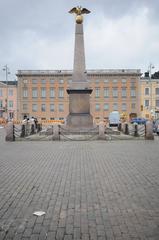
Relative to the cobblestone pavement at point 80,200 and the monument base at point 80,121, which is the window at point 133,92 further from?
the cobblestone pavement at point 80,200

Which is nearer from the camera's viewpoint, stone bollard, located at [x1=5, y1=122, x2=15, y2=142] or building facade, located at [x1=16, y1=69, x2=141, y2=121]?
stone bollard, located at [x1=5, y1=122, x2=15, y2=142]

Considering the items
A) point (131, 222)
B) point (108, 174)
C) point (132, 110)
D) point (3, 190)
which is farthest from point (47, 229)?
point (132, 110)

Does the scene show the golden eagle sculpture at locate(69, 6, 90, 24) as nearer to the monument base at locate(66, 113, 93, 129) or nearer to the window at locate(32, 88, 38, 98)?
the monument base at locate(66, 113, 93, 129)

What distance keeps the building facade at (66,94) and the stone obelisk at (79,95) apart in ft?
188

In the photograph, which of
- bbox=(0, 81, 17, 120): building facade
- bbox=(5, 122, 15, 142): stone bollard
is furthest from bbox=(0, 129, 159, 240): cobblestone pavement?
bbox=(0, 81, 17, 120): building facade

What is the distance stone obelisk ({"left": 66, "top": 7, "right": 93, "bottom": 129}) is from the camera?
23.2 meters

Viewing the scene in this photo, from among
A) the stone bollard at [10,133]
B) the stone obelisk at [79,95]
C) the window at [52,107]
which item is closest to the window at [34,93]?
the window at [52,107]

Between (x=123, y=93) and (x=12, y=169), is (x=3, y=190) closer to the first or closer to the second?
(x=12, y=169)

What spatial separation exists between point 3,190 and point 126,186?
9.19 feet

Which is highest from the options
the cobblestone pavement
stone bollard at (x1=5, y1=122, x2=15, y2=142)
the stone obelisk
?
the stone obelisk

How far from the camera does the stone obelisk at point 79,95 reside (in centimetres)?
2320

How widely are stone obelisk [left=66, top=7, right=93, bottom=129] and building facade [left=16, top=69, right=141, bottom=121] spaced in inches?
2256

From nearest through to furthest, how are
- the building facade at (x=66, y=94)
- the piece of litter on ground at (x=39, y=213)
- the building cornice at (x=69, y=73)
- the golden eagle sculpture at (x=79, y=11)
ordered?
the piece of litter on ground at (x=39, y=213) → the golden eagle sculpture at (x=79, y=11) → the building cornice at (x=69, y=73) → the building facade at (x=66, y=94)

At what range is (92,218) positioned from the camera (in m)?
4.40
